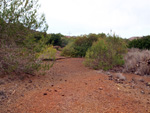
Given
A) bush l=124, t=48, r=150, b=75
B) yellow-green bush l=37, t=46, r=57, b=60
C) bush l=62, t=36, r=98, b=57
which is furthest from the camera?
A: bush l=62, t=36, r=98, b=57

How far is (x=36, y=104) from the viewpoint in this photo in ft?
11.4

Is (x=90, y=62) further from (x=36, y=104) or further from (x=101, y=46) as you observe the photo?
(x=36, y=104)

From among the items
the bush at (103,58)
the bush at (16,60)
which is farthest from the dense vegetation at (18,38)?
the bush at (103,58)

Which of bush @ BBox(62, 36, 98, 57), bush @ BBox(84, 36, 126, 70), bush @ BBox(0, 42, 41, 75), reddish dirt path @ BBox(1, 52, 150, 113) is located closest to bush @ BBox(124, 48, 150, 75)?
bush @ BBox(84, 36, 126, 70)

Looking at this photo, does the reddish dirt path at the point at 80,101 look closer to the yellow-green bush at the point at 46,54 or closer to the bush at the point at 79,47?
the yellow-green bush at the point at 46,54

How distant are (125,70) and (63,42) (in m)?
18.0

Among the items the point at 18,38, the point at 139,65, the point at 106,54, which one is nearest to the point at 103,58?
the point at 106,54

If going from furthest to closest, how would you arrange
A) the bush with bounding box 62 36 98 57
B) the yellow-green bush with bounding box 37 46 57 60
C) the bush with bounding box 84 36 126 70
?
the bush with bounding box 62 36 98 57, the bush with bounding box 84 36 126 70, the yellow-green bush with bounding box 37 46 57 60

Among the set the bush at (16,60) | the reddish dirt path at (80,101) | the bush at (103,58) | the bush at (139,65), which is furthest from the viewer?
the bush at (103,58)

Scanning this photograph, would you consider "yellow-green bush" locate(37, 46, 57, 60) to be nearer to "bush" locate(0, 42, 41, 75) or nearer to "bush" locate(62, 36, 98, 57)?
"bush" locate(0, 42, 41, 75)

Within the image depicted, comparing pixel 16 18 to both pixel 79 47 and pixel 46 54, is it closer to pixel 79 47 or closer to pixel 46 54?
pixel 46 54

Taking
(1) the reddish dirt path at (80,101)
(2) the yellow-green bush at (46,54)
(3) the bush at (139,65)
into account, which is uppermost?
(2) the yellow-green bush at (46,54)

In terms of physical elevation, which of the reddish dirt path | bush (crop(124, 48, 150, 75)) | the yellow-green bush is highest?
the yellow-green bush

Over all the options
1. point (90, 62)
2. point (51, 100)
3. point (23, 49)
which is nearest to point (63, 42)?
point (90, 62)
